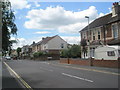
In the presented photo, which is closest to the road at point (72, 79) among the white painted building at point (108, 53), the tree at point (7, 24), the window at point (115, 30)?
the tree at point (7, 24)

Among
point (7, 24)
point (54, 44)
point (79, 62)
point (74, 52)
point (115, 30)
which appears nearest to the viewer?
point (7, 24)

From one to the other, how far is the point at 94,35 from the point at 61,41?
51.1 m

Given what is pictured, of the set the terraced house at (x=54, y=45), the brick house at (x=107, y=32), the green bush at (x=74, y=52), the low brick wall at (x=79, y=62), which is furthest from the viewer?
the terraced house at (x=54, y=45)

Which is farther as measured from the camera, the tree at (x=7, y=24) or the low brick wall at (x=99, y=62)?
the low brick wall at (x=99, y=62)

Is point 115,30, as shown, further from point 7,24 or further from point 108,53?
point 7,24

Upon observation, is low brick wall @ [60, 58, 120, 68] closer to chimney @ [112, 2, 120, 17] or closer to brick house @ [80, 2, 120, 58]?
brick house @ [80, 2, 120, 58]

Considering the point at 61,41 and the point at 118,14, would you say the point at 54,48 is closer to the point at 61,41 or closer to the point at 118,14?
the point at 61,41

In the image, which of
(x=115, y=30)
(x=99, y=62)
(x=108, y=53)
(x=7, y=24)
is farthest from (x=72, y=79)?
(x=115, y=30)

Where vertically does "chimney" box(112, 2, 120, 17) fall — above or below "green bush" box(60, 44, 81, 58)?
above

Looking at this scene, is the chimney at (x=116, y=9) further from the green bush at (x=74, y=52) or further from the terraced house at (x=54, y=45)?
the terraced house at (x=54, y=45)

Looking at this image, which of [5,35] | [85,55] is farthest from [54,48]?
[5,35]

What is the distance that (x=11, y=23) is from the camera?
51.8 ft

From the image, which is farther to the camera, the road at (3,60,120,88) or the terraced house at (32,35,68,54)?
the terraced house at (32,35,68,54)

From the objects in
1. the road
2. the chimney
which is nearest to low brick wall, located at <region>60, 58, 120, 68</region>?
the road
